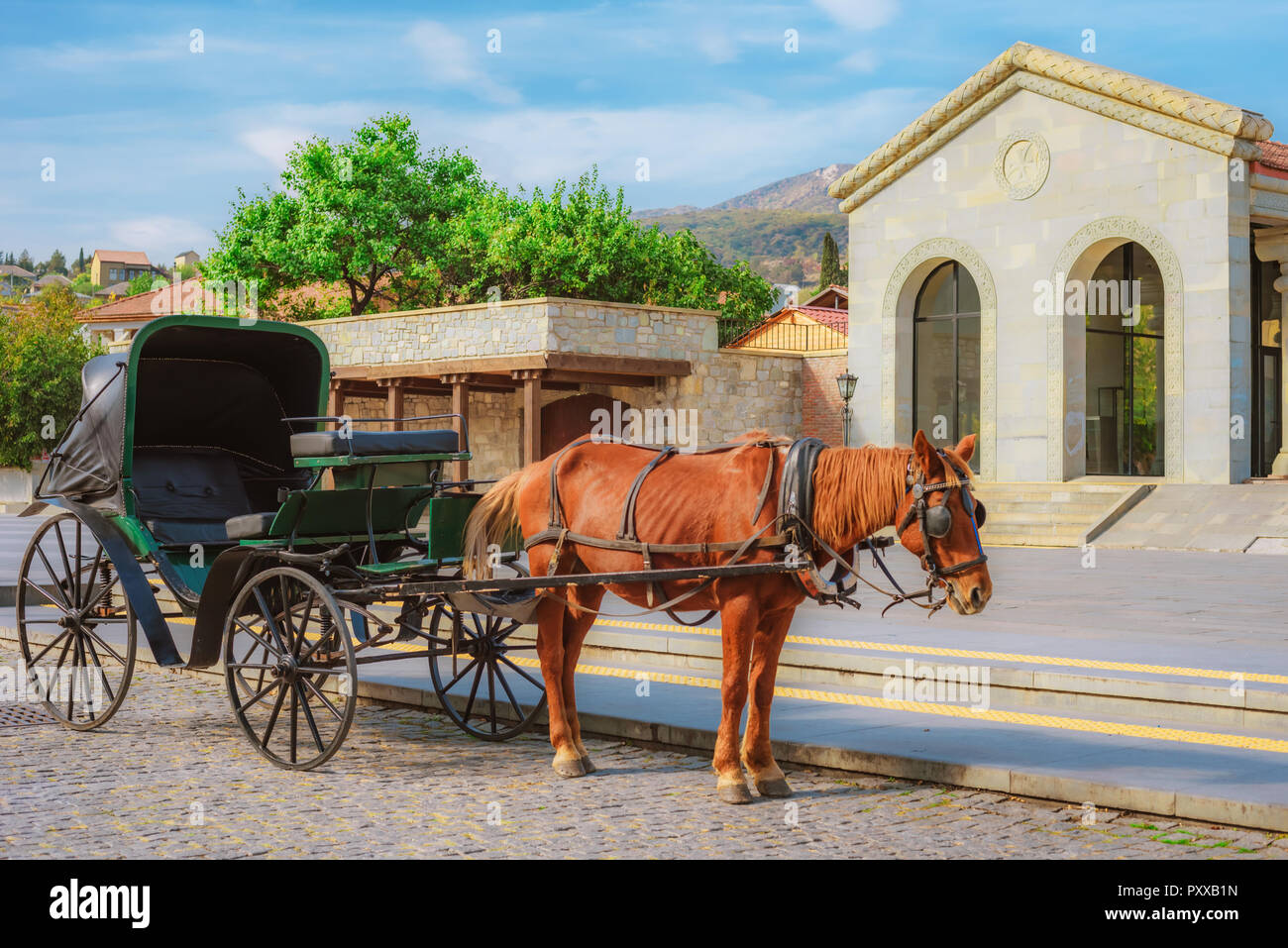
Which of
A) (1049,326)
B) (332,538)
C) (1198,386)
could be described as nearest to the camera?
(332,538)

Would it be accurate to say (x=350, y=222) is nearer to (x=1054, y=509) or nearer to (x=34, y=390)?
(x=34, y=390)

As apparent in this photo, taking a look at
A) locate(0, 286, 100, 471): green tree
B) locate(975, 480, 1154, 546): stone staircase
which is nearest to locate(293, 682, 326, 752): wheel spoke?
locate(975, 480, 1154, 546): stone staircase

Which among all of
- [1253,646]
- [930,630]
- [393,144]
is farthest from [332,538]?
[393,144]

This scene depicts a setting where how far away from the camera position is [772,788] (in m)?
6.02

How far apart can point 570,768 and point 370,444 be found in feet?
6.87

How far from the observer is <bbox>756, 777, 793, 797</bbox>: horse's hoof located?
237 inches

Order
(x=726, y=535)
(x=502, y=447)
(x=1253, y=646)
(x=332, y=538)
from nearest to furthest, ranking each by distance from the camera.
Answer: (x=726, y=535), (x=332, y=538), (x=1253, y=646), (x=502, y=447)

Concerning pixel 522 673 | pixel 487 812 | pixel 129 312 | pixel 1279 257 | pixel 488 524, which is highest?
pixel 129 312

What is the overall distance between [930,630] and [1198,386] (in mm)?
16743

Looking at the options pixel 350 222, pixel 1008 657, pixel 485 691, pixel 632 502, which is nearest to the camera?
pixel 632 502

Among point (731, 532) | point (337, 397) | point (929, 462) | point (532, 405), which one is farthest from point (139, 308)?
point (929, 462)
